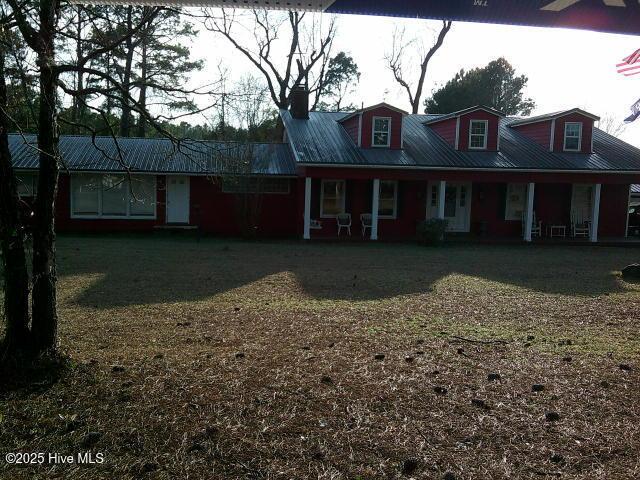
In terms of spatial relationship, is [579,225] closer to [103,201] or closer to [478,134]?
[478,134]

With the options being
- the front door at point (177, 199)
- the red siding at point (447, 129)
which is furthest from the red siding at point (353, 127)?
the front door at point (177, 199)

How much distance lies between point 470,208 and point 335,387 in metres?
20.2

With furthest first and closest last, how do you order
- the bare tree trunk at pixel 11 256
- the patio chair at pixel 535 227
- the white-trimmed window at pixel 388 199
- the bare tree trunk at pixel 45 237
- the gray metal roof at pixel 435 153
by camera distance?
the patio chair at pixel 535 227, the white-trimmed window at pixel 388 199, the gray metal roof at pixel 435 153, the bare tree trunk at pixel 45 237, the bare tree trunk at pixel 11 256

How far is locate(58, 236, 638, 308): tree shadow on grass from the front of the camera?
9633 millimetres

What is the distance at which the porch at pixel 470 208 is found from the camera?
21797mm

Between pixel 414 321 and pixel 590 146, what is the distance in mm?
20235

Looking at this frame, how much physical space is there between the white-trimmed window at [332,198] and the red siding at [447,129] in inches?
197

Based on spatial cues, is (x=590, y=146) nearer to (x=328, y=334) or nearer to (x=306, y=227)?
(x=306, y=227)

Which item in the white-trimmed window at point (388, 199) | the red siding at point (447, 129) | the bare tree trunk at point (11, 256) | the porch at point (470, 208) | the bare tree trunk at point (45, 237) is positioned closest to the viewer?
the bare tree trunk at point (11, 256)

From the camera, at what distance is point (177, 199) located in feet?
72.8

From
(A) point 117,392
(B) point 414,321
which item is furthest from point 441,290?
(A) point 117,392

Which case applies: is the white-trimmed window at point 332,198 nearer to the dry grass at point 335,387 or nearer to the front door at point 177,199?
the front door at point 177,199

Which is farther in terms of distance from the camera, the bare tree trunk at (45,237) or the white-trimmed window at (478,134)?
the white-trimmed window at (478,134)

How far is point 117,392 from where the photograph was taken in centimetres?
419
